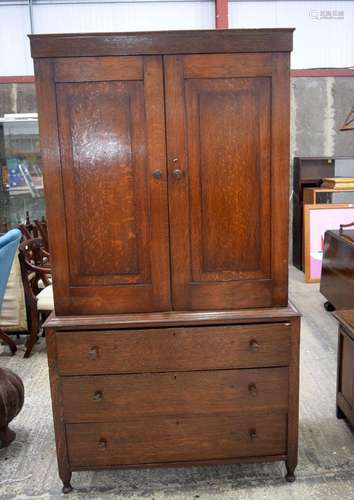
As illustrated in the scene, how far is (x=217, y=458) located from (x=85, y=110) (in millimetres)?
1503

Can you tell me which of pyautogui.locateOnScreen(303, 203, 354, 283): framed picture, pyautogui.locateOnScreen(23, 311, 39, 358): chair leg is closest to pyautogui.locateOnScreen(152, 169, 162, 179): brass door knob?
pyautogui.locateOnScreen(23, 311, 39, 358): chair leg

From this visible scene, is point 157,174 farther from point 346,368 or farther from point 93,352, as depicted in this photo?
point 346,368

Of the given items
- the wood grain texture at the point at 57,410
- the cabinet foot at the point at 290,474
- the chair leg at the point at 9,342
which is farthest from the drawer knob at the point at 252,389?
the chair leg at the point at 9,342

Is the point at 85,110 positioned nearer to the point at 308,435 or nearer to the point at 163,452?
the point at 163,452

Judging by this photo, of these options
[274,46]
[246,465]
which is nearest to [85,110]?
[274,46]

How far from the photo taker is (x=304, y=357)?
3355 millimetres

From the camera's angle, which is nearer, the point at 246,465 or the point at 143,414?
the point at 143,414

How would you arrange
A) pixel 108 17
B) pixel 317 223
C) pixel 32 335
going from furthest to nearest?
pixel 108 17 → pixel 317 223 → pixel 32 335

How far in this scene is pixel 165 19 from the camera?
19.5 ft

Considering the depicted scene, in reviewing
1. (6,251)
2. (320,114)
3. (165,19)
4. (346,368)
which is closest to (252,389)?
(346,368)

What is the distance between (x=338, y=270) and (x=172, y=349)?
241 cm

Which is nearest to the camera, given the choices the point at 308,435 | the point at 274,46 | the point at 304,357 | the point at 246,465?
the point at 274,46

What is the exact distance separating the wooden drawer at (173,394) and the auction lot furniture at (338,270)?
1.90m

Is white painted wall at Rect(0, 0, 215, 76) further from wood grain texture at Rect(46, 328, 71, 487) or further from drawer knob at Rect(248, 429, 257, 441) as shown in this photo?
drawer knob at Rect(248, 429, 257, 441)
